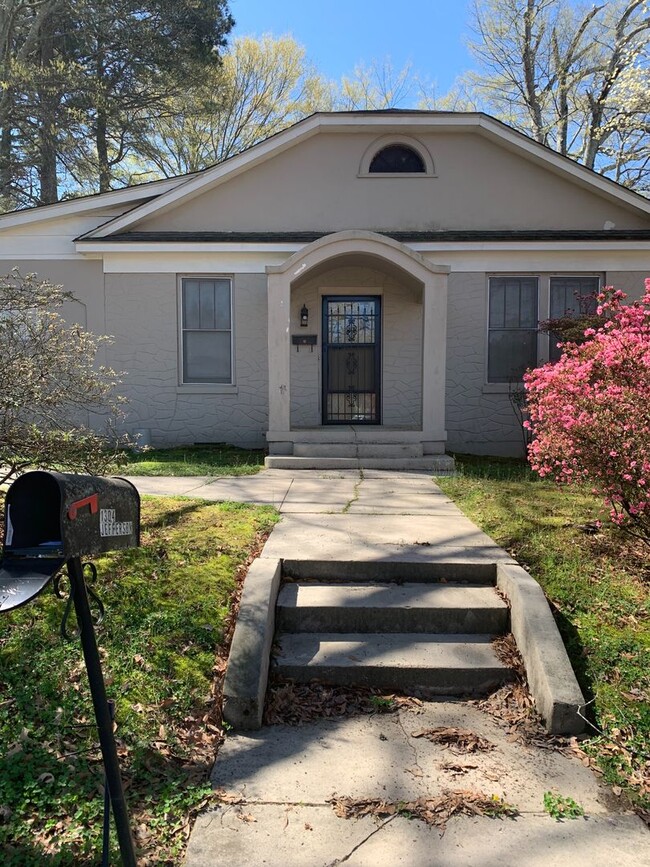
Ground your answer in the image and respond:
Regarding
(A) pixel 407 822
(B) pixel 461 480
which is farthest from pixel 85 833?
(B) pixel 461 480

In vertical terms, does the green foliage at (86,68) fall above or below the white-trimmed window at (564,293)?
above

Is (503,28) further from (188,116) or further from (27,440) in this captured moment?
(27,440)

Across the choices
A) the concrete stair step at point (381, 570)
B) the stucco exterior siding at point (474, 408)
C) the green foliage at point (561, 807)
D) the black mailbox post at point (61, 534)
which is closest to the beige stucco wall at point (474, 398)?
the stucco exterior siding at point (474, 408)

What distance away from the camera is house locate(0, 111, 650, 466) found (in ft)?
35.4

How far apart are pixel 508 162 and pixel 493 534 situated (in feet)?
27.2

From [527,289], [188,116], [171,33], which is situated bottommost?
[527,289]

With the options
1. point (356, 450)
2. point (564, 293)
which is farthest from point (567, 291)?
point (356, 450)

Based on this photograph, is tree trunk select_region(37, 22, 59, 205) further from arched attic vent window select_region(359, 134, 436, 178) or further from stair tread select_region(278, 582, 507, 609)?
stair tread select_region(278, 582, 507, 609)

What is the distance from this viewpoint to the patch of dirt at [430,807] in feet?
8.34

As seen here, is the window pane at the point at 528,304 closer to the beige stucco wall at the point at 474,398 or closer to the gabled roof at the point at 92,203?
the beige stucco wall at the point at 474,398

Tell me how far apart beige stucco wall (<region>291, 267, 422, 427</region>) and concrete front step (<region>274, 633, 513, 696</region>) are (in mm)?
7485

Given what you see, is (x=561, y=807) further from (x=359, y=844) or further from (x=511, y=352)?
(x=511, y=352)

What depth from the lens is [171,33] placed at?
664 inches

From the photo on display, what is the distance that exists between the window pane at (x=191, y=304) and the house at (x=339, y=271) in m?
0.02
